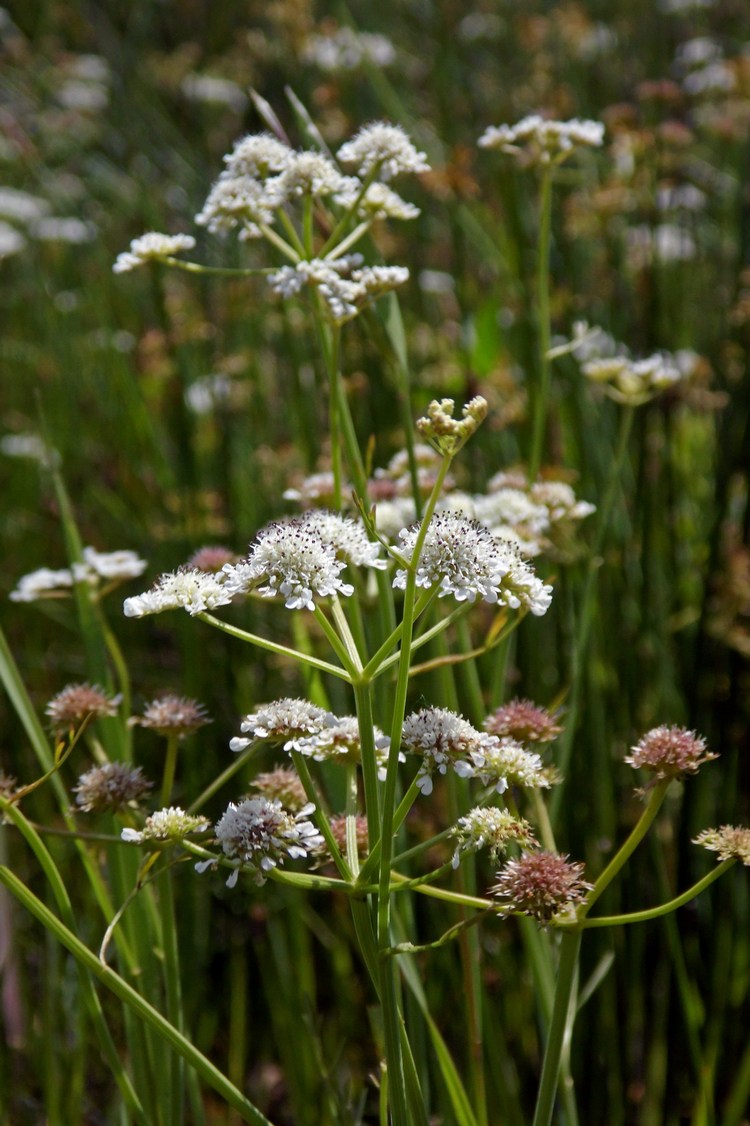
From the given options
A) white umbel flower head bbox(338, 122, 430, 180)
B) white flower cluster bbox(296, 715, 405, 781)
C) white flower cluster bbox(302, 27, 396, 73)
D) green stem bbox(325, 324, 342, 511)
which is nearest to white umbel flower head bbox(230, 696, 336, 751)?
white flower cluster bbox(296, 715, 405, 781)

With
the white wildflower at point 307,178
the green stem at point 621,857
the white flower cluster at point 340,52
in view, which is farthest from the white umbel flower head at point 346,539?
the white flower cluster at point 340,52

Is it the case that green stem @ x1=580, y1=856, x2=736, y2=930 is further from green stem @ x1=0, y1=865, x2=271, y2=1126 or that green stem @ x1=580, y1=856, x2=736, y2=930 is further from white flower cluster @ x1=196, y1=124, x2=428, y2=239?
white flower cluster @ x1=196, y1=124, x2=428, y2=239

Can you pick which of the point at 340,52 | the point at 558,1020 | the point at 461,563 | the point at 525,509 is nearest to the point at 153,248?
the point at 525,509

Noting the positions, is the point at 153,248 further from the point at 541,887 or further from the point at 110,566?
the point at 541,887

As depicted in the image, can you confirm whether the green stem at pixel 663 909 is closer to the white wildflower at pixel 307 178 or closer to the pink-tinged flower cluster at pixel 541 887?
the pink-tinged flower cluster at pixel 541 887

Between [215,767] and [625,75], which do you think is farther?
[625,75]

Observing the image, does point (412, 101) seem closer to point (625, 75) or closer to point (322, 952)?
point (625, 75)

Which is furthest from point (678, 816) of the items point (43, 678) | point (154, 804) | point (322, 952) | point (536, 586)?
point (43, 678)
